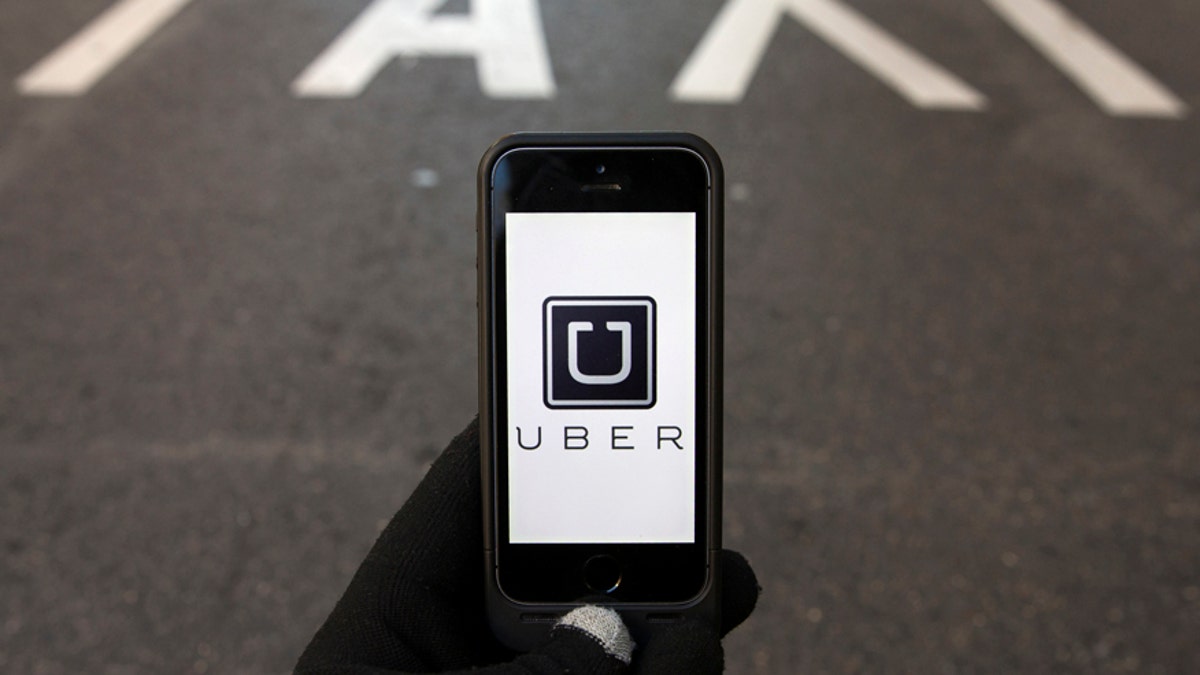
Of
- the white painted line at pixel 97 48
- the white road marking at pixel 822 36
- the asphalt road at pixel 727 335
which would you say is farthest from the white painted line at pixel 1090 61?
the white painted line at pixel 97 48

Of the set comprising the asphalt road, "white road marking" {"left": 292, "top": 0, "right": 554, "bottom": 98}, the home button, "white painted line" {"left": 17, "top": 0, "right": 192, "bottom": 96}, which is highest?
the home button

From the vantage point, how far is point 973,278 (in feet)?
9.18

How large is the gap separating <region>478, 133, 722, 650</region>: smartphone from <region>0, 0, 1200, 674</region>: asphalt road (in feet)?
3.69

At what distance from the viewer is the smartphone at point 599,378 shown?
3.84 feet

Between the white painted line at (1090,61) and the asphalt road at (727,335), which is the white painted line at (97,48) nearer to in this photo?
the asphalt road at (727,335)

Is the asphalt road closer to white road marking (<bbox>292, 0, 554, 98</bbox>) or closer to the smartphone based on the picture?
white road marking (<bbox>292, 0, 554, 98</bbox>)

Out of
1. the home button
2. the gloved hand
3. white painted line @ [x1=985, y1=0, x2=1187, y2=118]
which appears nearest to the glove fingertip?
the gloved hand

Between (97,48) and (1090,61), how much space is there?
3032 mm

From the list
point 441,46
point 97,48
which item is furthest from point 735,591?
point 97,48

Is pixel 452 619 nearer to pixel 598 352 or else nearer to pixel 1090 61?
pixel 598 352

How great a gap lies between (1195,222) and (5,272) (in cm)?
306

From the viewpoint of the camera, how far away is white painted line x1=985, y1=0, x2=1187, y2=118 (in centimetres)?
333

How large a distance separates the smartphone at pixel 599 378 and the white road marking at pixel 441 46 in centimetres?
210

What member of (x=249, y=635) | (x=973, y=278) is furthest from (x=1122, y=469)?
(x=249, y=635)
